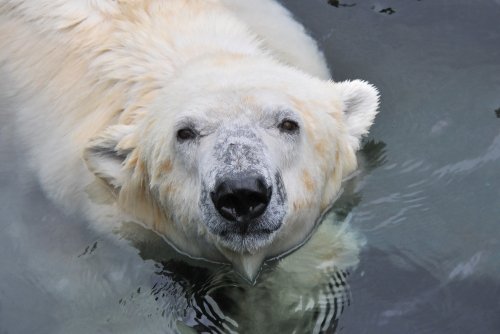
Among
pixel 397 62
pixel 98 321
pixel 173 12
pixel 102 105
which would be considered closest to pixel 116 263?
pixel 98 321

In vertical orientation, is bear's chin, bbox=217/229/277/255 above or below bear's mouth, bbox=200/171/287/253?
below

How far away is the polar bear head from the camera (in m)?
4.57

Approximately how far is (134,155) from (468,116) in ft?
7.18

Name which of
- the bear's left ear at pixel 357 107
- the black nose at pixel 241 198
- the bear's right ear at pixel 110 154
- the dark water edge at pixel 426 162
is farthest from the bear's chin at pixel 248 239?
the bear's left ear at pixel 357 107

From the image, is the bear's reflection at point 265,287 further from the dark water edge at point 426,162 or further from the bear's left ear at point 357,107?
the bear's left ear at point 357,107

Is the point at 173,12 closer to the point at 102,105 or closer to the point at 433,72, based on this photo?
the point at 102,105

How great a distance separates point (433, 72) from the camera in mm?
6523

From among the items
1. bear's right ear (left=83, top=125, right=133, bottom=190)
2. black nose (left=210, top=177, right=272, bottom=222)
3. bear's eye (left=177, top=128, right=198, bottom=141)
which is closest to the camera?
black nose (left=210, top=177, right=272, bottom=222)

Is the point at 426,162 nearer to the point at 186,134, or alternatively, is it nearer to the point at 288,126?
the point at 288,126

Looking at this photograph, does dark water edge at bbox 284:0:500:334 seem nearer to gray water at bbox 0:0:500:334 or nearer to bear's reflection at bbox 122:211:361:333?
gray water at bbox 0:0:500:334

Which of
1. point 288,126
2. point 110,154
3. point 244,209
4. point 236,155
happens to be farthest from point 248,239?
point 110,154

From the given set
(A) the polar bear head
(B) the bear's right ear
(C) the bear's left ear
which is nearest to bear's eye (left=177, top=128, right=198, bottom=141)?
(A) the polar bear head

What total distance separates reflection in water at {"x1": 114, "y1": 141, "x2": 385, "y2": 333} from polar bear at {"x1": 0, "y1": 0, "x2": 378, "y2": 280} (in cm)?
11

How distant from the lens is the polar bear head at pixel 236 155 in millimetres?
4574
